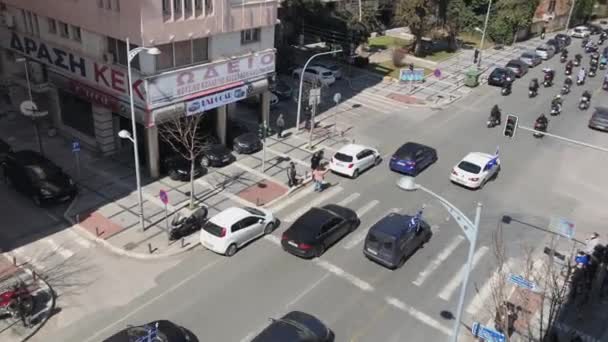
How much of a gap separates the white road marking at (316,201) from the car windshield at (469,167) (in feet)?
22.9

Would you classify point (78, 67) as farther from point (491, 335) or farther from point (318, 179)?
point (491, 335)

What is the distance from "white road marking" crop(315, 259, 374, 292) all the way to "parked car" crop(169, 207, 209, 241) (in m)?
5.94

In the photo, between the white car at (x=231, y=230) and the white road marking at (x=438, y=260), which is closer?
the white road marking at (x=438, y=260)

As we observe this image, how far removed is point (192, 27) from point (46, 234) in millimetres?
12224

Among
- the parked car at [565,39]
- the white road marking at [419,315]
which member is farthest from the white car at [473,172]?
the parked car at [565,39]

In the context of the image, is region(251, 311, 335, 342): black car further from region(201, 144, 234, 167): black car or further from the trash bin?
the trash bin

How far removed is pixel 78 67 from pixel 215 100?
775 cm

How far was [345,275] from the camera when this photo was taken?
73.6 ft

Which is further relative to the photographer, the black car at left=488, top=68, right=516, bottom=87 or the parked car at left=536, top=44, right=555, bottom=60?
the parked car at left=536, top=44, right=555, bottom=60

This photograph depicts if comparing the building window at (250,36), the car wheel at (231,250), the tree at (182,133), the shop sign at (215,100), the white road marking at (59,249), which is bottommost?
the white road marking at (59,249)

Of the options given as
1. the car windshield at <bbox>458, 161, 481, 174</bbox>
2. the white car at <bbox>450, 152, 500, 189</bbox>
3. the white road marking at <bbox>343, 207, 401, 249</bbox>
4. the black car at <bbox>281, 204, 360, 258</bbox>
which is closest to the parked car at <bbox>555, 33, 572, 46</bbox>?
the white car at <bbox>450, 152, 500, 189</bbox>

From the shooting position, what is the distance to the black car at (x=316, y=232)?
22922 millimetres

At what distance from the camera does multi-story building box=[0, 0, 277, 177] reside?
26.7m

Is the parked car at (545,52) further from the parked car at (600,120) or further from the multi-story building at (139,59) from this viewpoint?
the multi-story building at (139,59)
